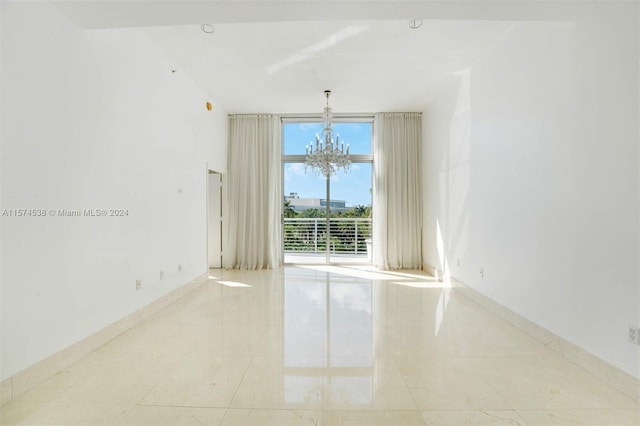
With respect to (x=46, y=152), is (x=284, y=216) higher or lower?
lower

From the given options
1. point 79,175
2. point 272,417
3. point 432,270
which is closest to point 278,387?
point 272,417

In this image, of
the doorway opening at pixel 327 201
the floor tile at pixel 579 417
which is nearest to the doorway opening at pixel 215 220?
the doorway opening at pixel 327 201

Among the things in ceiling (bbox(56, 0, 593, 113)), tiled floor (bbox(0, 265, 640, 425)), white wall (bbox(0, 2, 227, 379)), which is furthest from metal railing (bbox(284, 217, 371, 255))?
tiled floor (bbox(0, 265, 640, 425))

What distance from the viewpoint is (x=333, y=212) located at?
6.62 meters

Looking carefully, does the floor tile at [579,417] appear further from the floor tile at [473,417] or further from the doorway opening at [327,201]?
the doorway opening at [327,201]

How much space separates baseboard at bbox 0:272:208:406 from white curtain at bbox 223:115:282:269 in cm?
248

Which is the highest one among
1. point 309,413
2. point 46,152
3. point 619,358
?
point 46,152

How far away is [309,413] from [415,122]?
5.44 metres

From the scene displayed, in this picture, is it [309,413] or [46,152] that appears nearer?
[309,413]

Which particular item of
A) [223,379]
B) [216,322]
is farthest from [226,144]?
[223,379]

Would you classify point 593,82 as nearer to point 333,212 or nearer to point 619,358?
point 619,358

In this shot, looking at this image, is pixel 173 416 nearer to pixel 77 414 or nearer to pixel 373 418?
pixel 77 414

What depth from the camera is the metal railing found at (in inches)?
262

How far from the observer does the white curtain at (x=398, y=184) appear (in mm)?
6105
